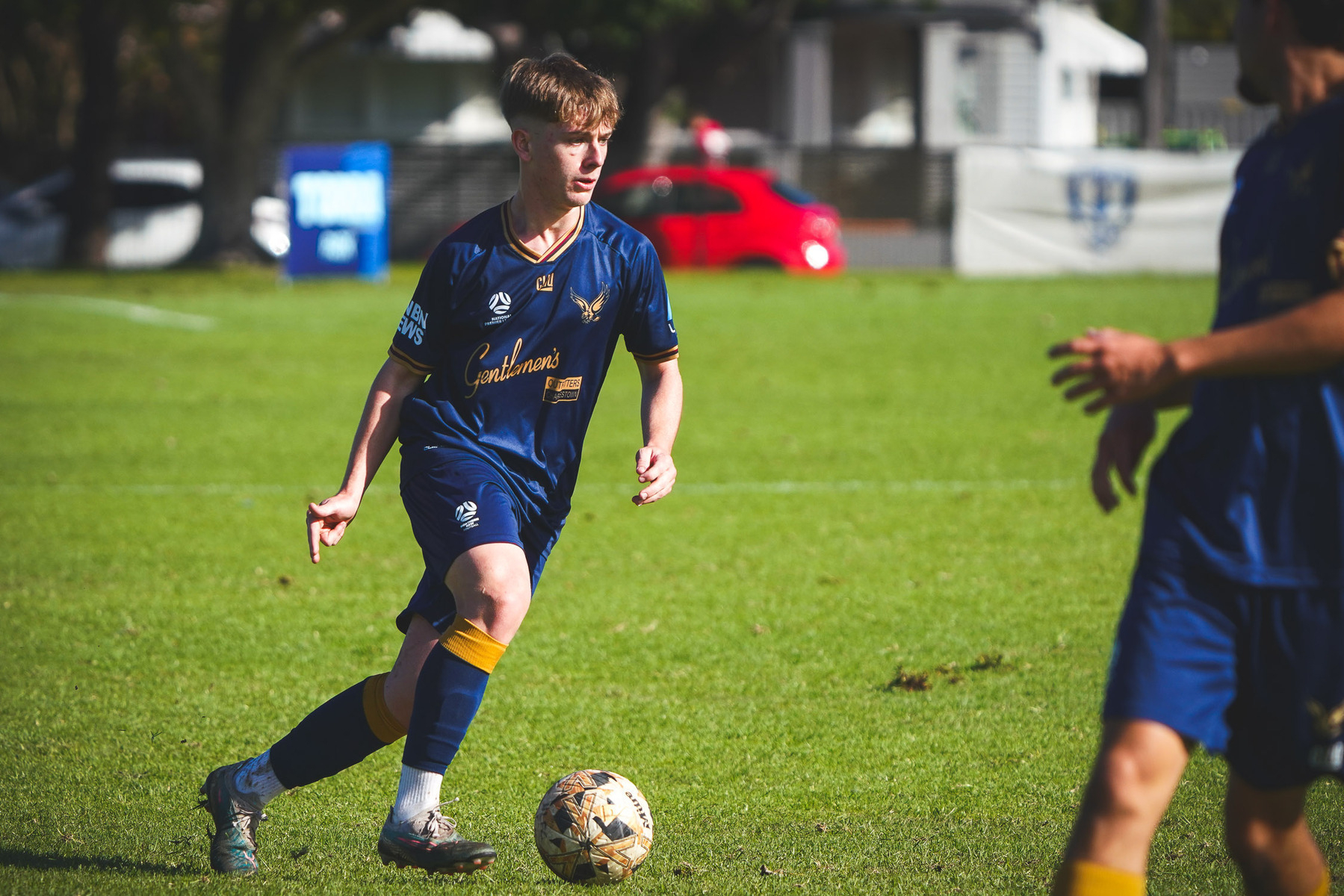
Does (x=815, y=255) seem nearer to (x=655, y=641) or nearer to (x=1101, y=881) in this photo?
(x=655, y=641)

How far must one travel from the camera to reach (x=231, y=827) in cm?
392

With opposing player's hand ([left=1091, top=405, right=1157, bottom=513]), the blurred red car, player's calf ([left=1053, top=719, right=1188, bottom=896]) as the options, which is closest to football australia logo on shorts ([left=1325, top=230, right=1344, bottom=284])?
opposing player's hand ([left=1091, top=405, right=1157, bottom=513])

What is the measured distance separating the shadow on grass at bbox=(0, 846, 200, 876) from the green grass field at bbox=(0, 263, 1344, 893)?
0.01 m

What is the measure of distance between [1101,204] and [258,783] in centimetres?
2329

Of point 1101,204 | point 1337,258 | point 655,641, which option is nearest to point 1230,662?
point 1337,258

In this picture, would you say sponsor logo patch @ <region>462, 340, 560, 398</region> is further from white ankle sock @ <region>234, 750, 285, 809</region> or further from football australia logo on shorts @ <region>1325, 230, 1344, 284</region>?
football australia logo on shorts @ <region>1325, 230, 1344, 284</region>

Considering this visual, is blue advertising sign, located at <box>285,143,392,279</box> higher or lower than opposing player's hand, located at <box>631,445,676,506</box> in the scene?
lower

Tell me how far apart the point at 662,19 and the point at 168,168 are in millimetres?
10431

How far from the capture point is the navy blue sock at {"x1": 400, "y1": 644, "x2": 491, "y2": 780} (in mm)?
3643

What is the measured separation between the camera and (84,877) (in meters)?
3.87

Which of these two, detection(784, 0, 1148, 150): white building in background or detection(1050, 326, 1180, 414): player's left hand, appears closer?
detection(1050, 326, 1180, 414): player's left hand

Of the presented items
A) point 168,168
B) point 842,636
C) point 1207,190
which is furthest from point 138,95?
point 842,636

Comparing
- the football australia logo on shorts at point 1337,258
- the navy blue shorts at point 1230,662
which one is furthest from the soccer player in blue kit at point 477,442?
the football australia logo on shorts at point 1337,258

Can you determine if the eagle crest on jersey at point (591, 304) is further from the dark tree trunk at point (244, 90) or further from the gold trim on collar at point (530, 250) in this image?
the dark tree trunk at point (244, 90)
